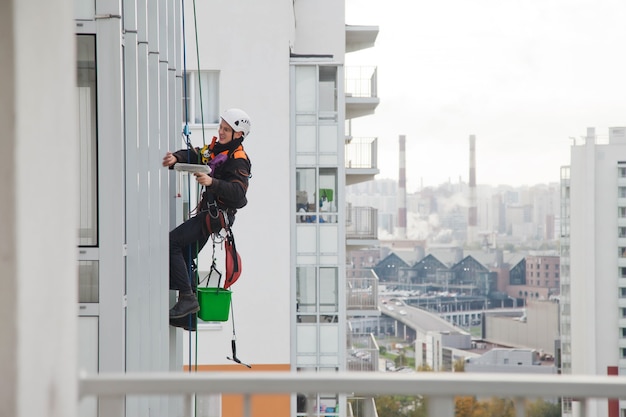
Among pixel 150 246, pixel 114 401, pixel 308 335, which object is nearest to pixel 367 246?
pixel 308 335

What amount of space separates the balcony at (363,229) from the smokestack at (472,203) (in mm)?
50713

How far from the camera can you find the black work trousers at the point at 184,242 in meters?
6.80

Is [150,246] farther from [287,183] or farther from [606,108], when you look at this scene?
[606,108]

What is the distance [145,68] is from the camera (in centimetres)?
580

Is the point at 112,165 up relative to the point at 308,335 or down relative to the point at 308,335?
up

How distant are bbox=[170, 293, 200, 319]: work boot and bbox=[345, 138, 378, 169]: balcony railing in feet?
52.4

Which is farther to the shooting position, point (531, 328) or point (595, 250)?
point (531, 328)

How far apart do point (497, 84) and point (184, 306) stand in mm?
73724

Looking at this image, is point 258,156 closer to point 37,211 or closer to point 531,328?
point 37,211

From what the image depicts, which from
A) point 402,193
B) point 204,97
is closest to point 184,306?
point 204,97

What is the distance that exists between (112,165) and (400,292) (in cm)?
6219

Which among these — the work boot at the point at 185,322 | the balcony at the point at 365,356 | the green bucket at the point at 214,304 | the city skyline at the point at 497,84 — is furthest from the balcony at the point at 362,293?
the city skyline at the point at 497,84

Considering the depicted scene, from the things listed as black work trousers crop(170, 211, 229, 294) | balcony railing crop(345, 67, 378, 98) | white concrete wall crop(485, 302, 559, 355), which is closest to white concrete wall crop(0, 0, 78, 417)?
black work trousers crop(170, 211, 229, 294)

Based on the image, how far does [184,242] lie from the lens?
22.4 feet
